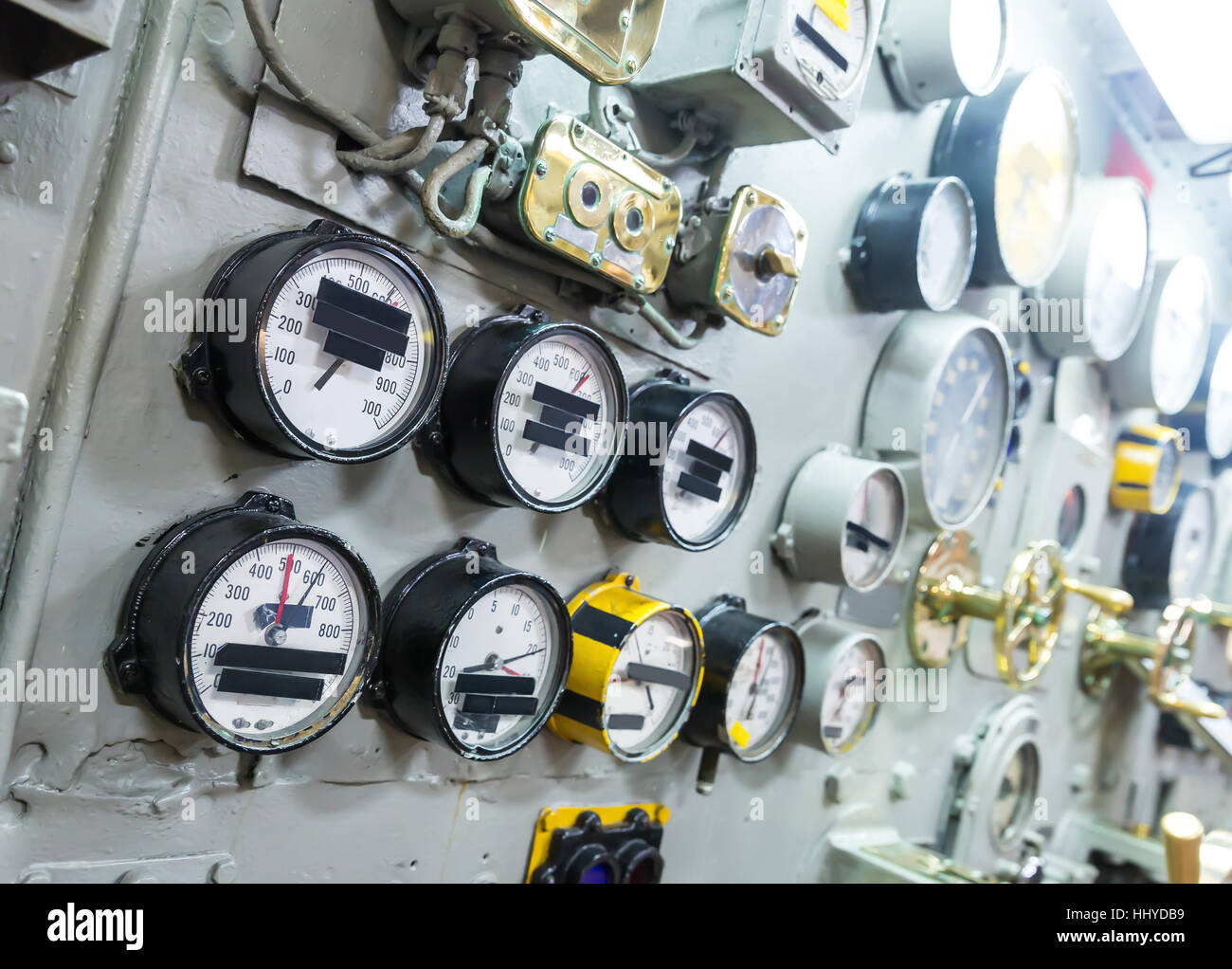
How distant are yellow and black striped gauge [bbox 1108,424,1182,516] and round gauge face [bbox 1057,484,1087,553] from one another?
278 millimetres

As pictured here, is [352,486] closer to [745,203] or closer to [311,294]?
[311,294]

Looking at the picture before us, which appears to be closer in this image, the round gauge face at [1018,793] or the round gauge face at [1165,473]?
the round gauge face at [1018,793]

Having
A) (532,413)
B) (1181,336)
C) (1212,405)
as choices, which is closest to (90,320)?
(532,413)

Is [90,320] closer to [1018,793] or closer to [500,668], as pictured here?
[500,668]

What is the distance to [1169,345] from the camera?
326 cm

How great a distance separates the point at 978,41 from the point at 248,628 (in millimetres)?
2129

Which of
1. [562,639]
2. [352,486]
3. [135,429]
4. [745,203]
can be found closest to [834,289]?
[745,203]

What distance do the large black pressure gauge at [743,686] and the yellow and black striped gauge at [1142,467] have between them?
196cm

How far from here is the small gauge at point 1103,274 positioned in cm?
271

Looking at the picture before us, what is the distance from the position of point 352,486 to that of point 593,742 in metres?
0.61

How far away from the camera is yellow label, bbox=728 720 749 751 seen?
1.84 meters


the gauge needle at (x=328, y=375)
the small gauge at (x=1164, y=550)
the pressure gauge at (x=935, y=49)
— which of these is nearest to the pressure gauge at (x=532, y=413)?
the gauge needle at (x=328, y=375)

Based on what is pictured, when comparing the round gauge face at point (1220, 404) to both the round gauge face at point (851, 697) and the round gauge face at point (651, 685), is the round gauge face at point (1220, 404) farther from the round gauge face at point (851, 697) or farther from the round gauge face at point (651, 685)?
the round gauge face at point (651, 685)

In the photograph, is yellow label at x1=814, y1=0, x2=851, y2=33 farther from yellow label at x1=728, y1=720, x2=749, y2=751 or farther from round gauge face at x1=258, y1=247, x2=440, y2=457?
yellow label at x1=728, y1=720, x2=749, y2=751
